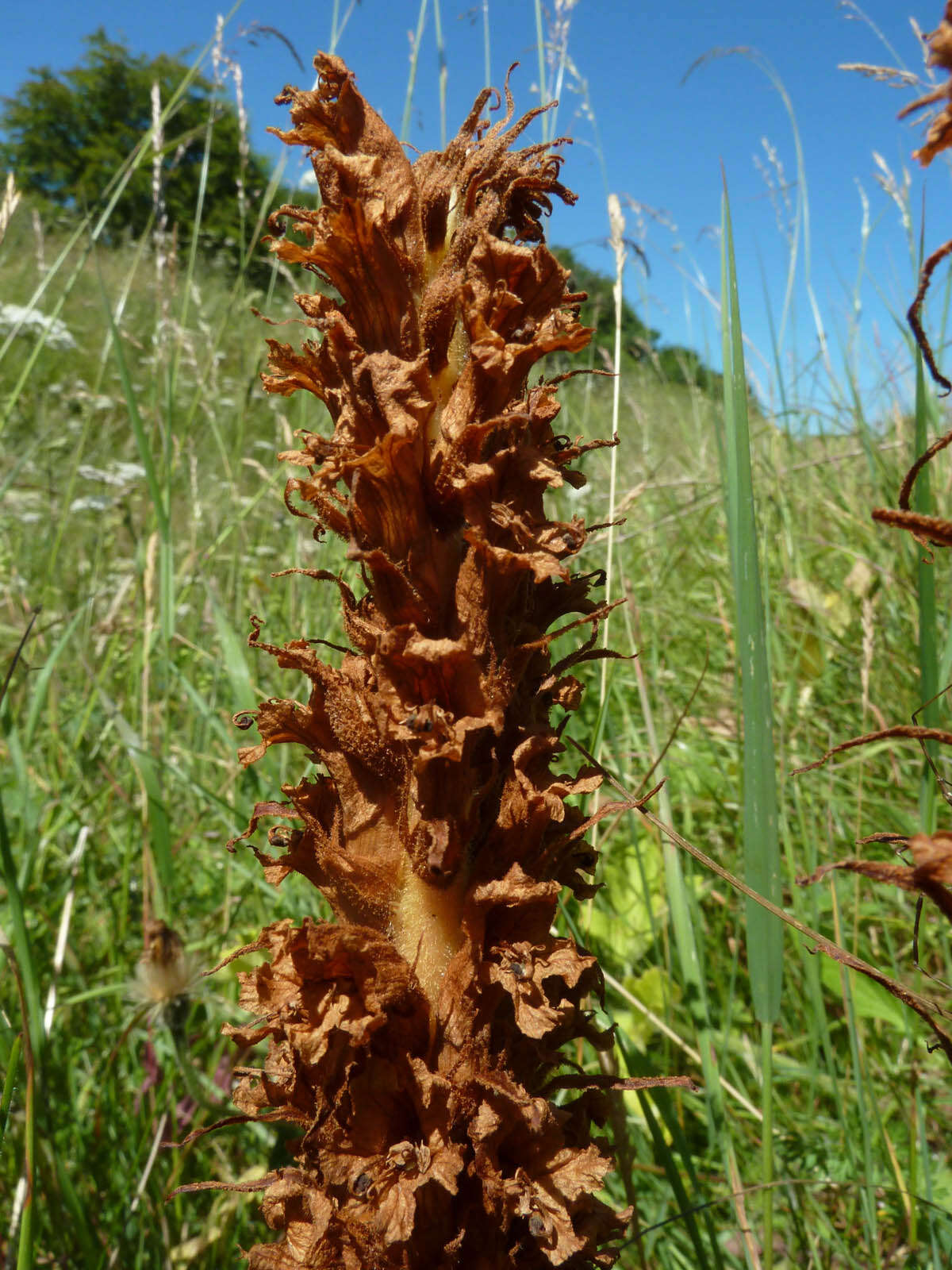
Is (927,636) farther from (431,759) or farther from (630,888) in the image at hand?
(630,888)

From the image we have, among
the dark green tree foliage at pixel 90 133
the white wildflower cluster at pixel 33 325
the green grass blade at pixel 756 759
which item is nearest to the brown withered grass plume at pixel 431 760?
the green grass blade at pixel 756 759

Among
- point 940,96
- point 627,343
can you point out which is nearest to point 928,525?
point 940,96

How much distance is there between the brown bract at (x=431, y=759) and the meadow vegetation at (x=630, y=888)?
34 centimetres

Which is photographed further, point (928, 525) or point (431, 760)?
point (431, 760)

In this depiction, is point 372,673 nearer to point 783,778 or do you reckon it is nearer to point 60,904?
point 60,904

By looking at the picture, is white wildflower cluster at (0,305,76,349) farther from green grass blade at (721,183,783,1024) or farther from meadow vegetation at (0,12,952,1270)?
green grass blade at (721,183,783,1024)

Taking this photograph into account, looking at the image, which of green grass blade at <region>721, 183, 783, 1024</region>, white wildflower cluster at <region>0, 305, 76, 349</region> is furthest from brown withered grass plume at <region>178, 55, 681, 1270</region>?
white wildflower cluster at <region>0, 305, 76, 349</region>

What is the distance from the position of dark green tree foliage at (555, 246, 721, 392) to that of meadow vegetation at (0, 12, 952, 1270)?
566 mm

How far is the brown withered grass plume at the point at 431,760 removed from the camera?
914 mm

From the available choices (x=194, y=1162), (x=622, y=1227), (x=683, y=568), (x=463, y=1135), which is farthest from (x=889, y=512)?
(x=683, y=568)

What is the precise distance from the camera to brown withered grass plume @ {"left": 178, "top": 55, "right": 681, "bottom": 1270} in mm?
914

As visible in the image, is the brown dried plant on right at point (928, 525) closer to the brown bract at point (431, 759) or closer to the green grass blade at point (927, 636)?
the brown bract at point (431, 759)

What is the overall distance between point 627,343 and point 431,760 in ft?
20.7

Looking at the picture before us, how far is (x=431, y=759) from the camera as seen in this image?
3.00 feet
